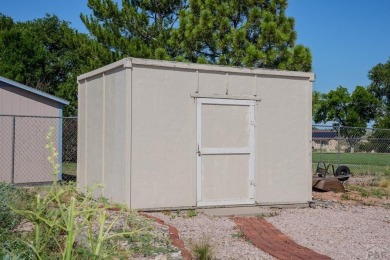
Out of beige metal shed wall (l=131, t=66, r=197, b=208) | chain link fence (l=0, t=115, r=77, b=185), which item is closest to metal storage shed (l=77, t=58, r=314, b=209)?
beige metal shed wall (l=131, t=66, r=197, b=208)

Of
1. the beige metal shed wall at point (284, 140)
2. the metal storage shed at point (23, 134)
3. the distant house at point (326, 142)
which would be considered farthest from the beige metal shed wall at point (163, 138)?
the distant house at point (326, 142)

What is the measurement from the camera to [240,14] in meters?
22.5

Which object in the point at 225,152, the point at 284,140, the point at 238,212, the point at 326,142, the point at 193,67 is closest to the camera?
the point at 238,212

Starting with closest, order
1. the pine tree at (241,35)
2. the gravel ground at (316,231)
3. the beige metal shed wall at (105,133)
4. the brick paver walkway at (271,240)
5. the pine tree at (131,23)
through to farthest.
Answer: the brick paver walkway at (271,240) → the gravel ground at (316,231) → the beige metal shed wall at (105,133) → the pine tree at (241,35) → the pine tree at (131,23)

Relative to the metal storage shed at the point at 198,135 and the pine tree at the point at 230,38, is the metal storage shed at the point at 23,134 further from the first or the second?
the pine tree at the point at 230,38

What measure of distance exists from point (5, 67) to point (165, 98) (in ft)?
82.5

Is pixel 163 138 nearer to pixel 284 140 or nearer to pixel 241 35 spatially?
pixel 284 140

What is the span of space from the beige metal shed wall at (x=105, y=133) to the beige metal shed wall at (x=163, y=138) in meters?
0.24

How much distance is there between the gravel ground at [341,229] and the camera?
657 cm

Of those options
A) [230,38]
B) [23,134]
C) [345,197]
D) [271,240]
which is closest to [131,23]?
[230,38]

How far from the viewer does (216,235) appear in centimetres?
729

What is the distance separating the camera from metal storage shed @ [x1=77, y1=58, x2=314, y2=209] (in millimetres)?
9031

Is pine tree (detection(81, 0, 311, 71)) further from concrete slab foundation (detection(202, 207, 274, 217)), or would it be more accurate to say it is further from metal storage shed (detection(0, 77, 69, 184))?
concrete slab foundation (detection(202, 207, 274, 217))

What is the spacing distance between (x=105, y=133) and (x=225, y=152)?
2.35 m
